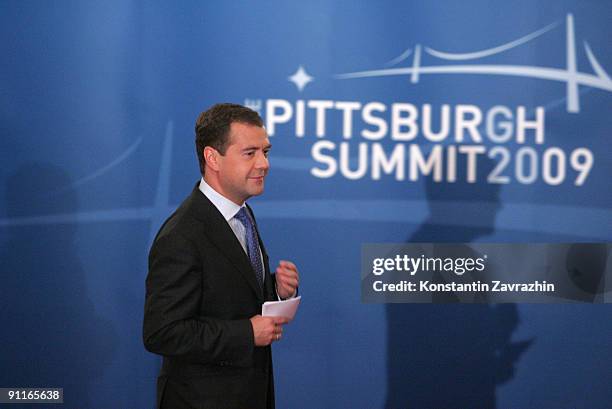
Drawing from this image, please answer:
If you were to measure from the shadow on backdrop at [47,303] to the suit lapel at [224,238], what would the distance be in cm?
185

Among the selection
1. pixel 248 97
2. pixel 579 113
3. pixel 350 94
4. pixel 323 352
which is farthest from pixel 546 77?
pixel 323 352

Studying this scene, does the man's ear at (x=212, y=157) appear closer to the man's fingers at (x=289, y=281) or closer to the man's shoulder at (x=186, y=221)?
the man's shoulder at (x=186, y=221)

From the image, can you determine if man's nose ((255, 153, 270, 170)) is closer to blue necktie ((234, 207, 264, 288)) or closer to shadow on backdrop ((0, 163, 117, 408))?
blue necktie ((234, 207, 264, 288))

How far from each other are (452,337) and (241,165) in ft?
7.09

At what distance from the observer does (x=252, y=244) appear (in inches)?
83.6

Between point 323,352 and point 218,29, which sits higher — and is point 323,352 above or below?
below

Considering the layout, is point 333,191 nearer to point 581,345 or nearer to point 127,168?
point 127,168

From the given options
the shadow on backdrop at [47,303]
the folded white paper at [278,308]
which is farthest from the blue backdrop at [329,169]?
the folded white paper at [278,308]

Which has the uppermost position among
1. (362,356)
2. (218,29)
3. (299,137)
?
(218,29)

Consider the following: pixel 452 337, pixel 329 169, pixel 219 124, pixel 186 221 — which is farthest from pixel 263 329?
pixel 452 337

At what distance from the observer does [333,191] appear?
3656mm

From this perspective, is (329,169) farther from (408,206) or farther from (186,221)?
(186,221)

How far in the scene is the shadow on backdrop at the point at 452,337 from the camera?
3.70 metres

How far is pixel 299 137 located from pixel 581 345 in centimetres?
201
